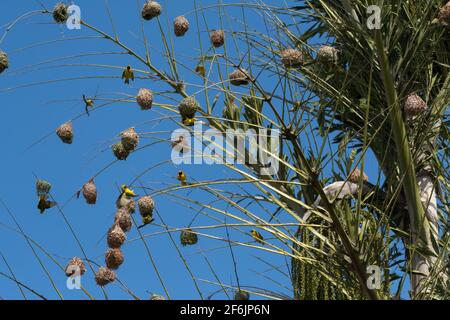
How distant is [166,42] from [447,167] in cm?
109

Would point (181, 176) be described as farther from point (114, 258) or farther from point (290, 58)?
point (290, 58)

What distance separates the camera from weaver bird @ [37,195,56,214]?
2537 millimetres

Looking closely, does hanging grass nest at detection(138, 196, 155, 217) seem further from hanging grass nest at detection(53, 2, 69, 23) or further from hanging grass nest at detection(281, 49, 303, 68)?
hanging grass nest at detection(53, 2, 69, 23)

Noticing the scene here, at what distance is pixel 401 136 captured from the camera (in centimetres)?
298

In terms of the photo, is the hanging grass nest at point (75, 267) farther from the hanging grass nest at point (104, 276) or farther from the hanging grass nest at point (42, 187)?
the hanging grass nest at point (42, 187)

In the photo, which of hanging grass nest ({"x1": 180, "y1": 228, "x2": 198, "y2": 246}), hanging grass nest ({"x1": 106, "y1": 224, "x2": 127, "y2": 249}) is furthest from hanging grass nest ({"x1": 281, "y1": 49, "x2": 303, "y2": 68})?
hanging grass nest ({"x1": 106, "y1": 224, "x2": 127, "y2": 249})

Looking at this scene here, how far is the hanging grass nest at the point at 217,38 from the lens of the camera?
3014mm

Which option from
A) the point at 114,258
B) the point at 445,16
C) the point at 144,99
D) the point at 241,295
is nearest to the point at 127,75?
the point at 144,99

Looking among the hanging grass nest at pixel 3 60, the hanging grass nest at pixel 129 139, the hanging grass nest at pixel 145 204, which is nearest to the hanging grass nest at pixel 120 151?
the hanging grass nest at pixel 129 139

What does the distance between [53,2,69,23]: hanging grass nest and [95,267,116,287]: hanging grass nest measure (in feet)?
2.97

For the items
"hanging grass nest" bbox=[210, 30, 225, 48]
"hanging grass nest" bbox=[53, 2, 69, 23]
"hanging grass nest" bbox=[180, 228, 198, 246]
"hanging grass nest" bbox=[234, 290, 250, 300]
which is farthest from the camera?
"hanging grass nest" bbox=[210, 30, 225, 48]
